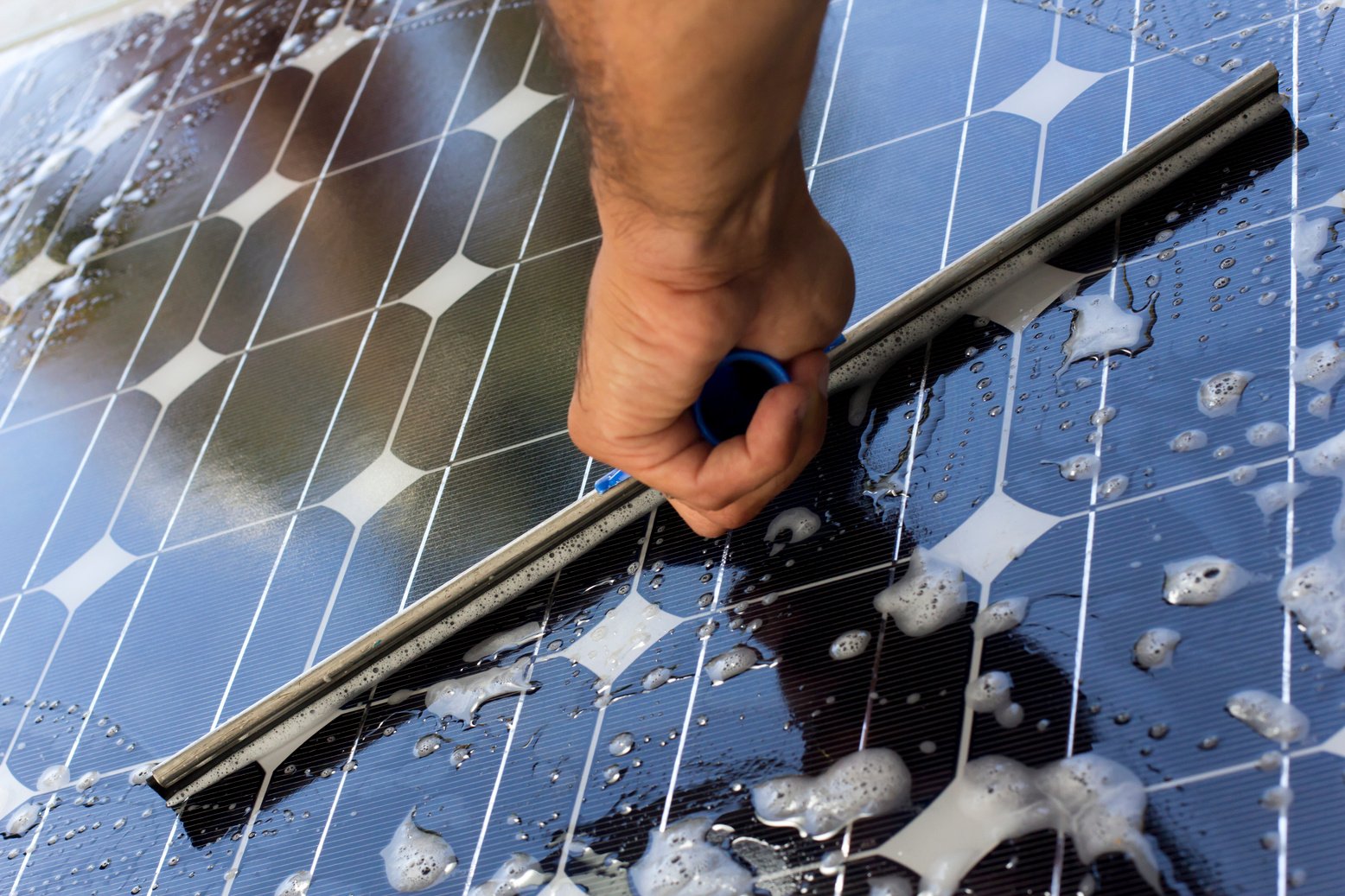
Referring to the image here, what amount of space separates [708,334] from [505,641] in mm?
560

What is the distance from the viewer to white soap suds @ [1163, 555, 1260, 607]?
1251 mm

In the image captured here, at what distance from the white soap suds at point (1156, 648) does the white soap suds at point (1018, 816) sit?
0.39 feet

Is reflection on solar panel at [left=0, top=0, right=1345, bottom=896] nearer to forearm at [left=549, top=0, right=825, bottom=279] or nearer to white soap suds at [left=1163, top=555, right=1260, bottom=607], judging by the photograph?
white soap suds at [left=1163, top=555, right=1260, bottom=607]

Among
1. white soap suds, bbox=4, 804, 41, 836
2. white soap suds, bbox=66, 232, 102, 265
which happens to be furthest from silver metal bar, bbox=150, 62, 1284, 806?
white soap suds, bbox=66, 232, 102, 265

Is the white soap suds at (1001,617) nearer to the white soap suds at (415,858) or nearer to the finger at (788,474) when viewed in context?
the finger at (788,474)

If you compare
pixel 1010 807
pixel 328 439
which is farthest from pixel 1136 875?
pixel 328 439

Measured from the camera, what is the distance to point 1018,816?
3.90ft

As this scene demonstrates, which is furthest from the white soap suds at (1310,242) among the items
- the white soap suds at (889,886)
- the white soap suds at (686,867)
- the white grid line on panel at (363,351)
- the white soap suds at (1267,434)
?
the white grid line on panel at (363,351)

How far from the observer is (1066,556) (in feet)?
4.45

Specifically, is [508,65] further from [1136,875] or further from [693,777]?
[1136,875]

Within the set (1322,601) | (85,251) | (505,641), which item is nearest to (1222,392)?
(1322,601)

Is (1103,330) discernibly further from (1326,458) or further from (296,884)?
(296,884)

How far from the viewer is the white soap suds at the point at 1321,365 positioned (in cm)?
137

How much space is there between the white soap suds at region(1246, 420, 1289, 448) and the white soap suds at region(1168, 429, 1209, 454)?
0.05m
